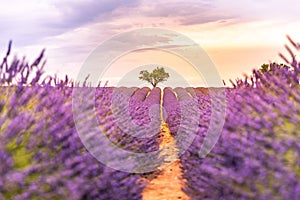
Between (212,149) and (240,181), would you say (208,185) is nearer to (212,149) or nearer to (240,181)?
(212,149)

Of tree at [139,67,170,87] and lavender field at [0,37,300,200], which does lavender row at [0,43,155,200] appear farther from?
tree at [139,67,170,87]

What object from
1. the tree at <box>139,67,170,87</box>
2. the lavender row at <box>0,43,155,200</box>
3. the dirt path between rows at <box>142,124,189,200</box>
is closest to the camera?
the lavender row at <box>0,43,155,200</box>

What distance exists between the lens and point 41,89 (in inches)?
169

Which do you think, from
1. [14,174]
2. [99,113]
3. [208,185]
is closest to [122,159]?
[99,113]

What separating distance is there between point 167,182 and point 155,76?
3420 cm

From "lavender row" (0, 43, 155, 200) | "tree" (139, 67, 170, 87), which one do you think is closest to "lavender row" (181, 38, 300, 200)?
"lavender row" (0, 43, 155, 200)

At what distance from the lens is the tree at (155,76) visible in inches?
1596

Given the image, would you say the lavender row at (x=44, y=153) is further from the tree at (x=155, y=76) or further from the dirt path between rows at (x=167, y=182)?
the tree at (x=155, y=76)

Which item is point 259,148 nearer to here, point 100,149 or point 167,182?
point 100,149

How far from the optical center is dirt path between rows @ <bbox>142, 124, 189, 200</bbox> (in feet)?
19.9

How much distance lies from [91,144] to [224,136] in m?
1.33

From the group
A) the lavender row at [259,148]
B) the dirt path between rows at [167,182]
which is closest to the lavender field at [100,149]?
the lavender row at [259,148]

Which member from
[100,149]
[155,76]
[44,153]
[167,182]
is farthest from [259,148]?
[155,76]

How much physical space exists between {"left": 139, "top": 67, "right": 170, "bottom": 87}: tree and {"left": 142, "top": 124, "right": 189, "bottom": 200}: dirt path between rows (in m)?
31.6
